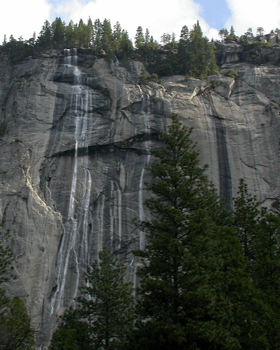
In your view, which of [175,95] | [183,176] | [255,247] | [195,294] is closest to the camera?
[195,294]

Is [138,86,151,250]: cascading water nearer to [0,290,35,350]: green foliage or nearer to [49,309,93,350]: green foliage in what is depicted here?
[49,309,93,350]: green foliage

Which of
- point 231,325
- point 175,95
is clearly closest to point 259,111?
point 175,95

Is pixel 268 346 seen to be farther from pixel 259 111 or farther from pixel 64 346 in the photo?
pixel 259 111

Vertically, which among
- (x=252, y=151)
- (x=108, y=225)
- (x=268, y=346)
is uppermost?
(x=252, y=151)

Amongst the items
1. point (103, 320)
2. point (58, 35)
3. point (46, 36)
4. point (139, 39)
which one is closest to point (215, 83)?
point (139, 39)

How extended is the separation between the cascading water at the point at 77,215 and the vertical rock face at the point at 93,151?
85mm

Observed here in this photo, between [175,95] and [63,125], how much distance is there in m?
11.4

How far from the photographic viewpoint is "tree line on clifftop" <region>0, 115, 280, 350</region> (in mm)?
16641

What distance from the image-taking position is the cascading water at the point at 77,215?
33562 millimetres

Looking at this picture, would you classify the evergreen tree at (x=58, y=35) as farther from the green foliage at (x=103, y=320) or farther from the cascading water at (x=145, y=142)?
the green foliage at (x=103, y=320)

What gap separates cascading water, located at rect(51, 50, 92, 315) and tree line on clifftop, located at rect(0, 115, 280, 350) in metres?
11.3

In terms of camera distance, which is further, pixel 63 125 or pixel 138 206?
pixel 63 125

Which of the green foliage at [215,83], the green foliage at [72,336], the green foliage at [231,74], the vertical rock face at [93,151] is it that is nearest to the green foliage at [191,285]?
the green foliage at [72,336]

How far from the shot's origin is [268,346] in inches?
666
